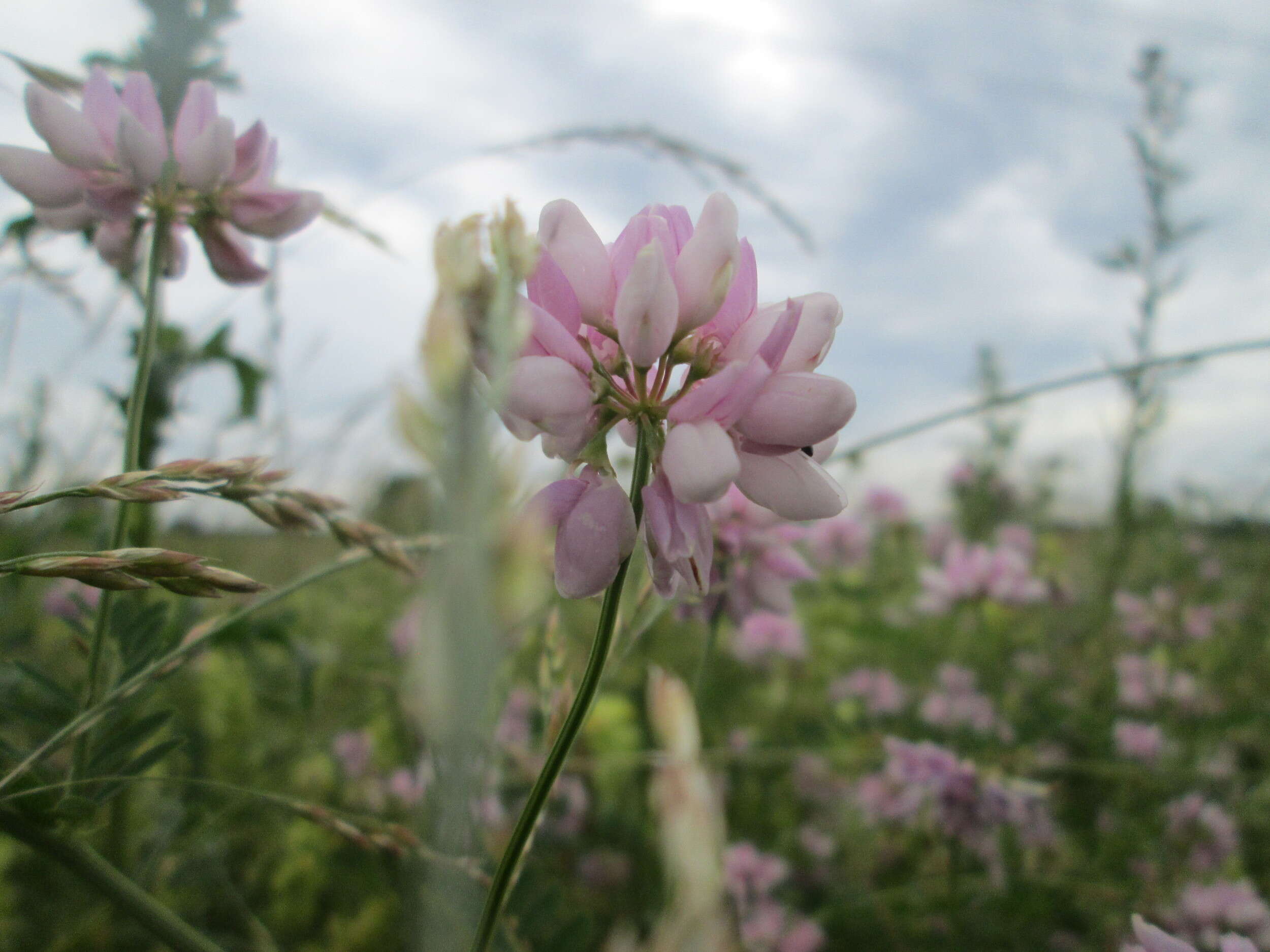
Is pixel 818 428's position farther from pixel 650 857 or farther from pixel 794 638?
pixel 794 638

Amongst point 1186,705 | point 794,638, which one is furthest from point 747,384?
point 1186,705

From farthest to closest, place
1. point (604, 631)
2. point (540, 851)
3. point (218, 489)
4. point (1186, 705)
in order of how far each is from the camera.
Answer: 1. point (1186, 705)
2. point (540, 851)
3. point (218, 489)
4. point (604, 631)

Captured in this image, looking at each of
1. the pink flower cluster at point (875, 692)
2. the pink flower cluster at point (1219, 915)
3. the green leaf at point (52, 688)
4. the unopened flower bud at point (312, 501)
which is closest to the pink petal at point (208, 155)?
the unopened flower bud at point (312, 501)

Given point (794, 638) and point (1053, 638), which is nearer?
→ point (794, 638)

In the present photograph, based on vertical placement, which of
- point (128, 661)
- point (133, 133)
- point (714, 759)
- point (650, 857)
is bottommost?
point (650, 857)

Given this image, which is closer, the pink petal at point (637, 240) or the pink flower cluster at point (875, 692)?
the pink petal at point (637, 240)

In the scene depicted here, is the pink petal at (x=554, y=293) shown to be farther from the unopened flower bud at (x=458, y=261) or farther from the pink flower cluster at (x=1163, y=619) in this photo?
the pink flower cluster at (x=1163, y=619)

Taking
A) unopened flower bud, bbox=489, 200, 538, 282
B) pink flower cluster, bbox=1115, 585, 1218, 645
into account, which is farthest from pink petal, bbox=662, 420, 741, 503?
pink flower cluster, bbox=1115, 585, 1218, 645
